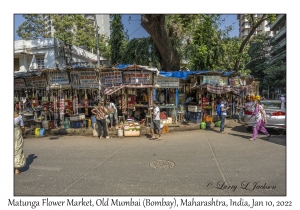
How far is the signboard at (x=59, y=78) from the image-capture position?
10102mm

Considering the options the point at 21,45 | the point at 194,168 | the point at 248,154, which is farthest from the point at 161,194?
the point at 21,45

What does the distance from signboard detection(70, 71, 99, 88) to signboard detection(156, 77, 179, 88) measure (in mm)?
3461

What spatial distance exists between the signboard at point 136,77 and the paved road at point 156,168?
3.48 meters

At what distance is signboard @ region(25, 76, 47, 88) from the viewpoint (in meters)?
10.5

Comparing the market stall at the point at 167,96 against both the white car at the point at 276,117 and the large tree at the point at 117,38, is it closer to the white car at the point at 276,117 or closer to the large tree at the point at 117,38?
the white car at the point at 276,117

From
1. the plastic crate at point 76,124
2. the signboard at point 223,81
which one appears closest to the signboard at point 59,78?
the plastic crate at point 76,124

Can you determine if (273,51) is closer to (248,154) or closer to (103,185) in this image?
(248,154)

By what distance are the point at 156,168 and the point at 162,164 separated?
34 centimetres

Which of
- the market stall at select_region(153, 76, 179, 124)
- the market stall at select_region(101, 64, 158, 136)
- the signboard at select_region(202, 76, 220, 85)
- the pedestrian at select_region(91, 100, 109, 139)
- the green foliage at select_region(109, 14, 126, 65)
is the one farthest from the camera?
the green foliage at select_region(109, 14, 126, 65)

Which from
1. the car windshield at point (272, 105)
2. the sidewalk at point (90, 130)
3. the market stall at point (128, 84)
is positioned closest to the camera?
the car windshield at point (272, 105)

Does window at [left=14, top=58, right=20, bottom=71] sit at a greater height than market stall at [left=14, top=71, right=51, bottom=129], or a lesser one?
greater

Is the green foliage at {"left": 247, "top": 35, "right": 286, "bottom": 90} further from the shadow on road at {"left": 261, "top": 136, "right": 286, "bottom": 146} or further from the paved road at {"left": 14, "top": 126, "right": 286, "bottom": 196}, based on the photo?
the paved road at {"left": 14, "top": 126, "right": 286, "bottom": 196}

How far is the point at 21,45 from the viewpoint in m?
17.3

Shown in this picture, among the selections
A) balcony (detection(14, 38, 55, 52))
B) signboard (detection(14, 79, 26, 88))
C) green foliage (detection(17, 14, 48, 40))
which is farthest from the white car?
green foliage (detection(17, 14, 48, 40))
